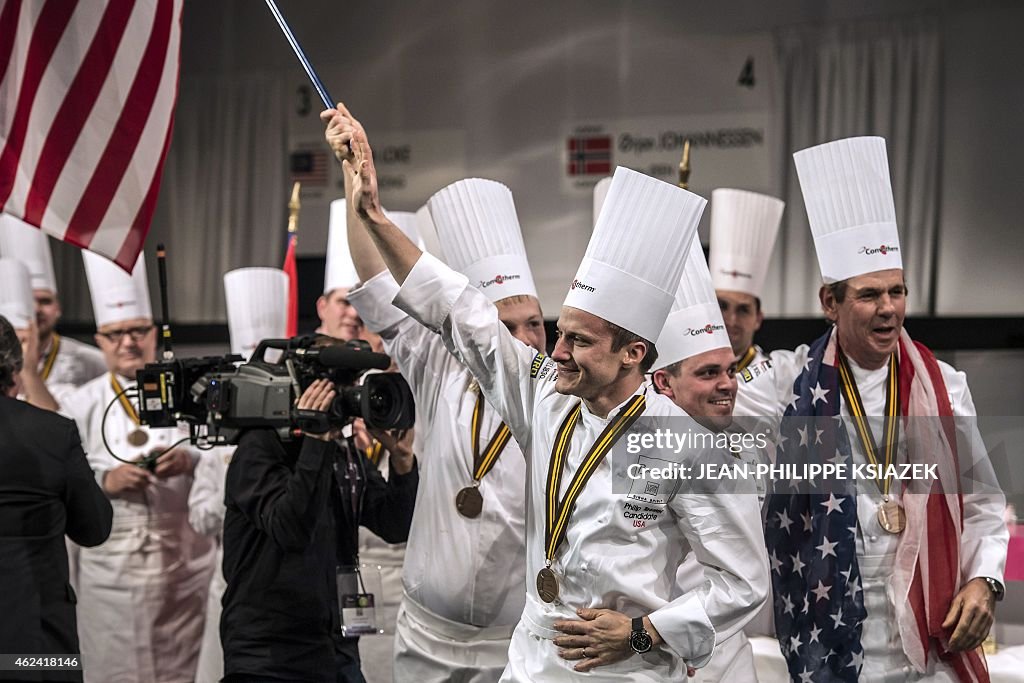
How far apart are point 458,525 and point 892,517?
3.22 feet

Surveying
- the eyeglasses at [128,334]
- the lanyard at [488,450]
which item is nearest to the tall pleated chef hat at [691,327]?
the lanyard at [488,450]

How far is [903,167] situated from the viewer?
6445 millimetres

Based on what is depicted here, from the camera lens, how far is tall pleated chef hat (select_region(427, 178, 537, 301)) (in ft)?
9.00

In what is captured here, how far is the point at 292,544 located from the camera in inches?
108

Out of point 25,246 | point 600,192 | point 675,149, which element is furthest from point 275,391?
point 675,149

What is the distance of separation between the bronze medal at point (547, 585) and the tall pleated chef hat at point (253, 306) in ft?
8.24

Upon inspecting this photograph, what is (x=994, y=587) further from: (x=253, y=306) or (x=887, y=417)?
(x=253, y=306)

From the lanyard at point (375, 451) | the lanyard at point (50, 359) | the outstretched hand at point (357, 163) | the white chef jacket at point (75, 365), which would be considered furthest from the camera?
the white chef jacket at point (75, 365)

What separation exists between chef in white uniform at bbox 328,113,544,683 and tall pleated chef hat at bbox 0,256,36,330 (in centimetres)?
225

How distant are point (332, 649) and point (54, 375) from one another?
2954 millimetres

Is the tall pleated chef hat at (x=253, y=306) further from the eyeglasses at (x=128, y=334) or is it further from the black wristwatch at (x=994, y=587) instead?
the black wristwatch at (x=994, y=587)

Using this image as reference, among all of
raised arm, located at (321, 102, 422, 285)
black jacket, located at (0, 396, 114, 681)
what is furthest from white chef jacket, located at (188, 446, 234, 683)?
raised arm, located at (321, 102, 422, 285)

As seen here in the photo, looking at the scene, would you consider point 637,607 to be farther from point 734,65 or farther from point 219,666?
point 734,65

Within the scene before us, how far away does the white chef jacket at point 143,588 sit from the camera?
167 inches
